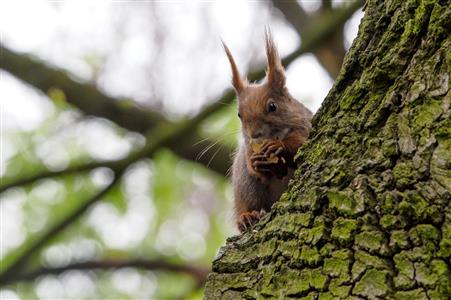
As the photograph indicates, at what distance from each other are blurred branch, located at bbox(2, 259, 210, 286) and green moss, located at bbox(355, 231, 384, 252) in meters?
3.02

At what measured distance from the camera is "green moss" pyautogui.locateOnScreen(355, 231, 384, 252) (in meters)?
1.44

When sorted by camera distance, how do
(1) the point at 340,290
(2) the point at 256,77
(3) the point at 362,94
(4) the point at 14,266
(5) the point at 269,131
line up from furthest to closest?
(4) the point at 14,266 → (2) the point at 256,77 → (5) the point at 269,131 → (3) the point at 362,94 → (1) the point at 340,290

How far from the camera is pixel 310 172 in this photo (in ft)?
5.52

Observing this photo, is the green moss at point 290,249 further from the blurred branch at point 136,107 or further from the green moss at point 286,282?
the blurred branch at point 136,107

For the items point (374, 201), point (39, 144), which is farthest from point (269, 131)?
point (39, 144)

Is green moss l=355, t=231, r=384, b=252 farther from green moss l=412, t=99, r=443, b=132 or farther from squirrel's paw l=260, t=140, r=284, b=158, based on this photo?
squirrel's paw l=260, t=140, r=284, b=158

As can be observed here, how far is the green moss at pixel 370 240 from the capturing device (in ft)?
4.73

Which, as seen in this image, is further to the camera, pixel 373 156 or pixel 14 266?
pixel 14 266

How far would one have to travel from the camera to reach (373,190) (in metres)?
1.50

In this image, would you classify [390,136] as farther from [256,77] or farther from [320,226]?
[256,77]

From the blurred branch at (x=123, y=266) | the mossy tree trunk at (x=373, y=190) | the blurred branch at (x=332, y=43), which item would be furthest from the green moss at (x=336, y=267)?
the blurred branch at (x=123, y=266)

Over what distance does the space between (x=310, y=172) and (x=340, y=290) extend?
33cm

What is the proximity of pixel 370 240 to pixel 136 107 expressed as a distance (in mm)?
3352

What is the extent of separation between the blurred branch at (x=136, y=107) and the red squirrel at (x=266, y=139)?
0.64 m
